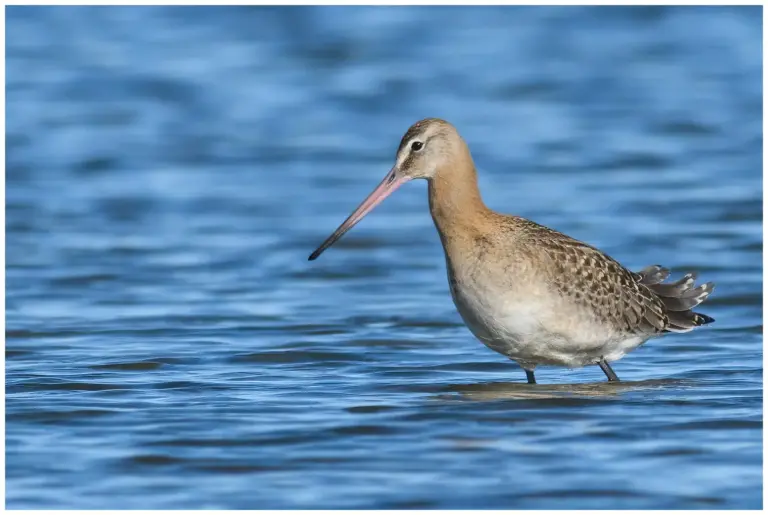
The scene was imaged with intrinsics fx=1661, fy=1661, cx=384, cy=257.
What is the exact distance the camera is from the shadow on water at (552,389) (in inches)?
293

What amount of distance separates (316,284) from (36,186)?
154 inches

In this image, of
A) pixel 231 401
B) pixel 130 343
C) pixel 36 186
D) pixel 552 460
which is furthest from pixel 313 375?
pixel 36 186

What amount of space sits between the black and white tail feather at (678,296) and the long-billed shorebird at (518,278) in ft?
0.79

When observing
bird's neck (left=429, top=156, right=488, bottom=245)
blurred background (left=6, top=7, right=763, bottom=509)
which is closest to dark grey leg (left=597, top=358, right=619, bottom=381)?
blurred background (left=6, top=7, right=763, bottom=509)

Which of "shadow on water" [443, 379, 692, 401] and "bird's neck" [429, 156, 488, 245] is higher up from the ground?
"bird's neck" [429, 156, 488, 245]

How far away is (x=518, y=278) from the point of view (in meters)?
7.18

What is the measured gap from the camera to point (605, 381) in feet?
26.1

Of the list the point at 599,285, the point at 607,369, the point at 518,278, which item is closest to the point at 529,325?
the point at 518,278

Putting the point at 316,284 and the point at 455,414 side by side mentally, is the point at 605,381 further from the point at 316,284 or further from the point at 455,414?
the point at 316,284

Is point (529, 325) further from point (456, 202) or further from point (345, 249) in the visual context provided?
point (345, 249)

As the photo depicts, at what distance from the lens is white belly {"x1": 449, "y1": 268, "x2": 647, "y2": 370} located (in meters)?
7.14

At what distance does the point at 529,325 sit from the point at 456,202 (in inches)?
26.2

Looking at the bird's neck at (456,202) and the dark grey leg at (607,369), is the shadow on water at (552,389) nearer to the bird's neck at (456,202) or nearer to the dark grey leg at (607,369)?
the dark grey leg at (607,369)

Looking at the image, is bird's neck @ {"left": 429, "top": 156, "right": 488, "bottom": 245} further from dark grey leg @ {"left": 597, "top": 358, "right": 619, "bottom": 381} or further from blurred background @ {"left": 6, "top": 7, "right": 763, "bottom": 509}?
dark grey leg @ {"left": 597, "top": 358, "right": 619, "bottom": 381}
